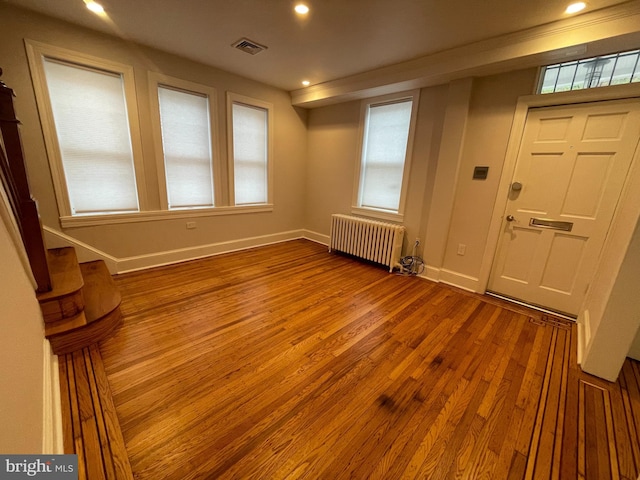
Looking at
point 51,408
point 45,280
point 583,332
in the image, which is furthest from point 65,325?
point 583,332

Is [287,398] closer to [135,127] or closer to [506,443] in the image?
[506,443]

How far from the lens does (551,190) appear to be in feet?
8.46

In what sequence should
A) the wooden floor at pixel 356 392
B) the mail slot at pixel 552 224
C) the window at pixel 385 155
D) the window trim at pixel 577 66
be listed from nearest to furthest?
the wooden floor at pixel 356 392
the window trim at pixel 577 66
the mail slot at pixel 552 224
the window at pixel 385 155

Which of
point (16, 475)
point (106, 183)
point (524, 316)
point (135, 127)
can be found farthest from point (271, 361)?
point (135, 127)

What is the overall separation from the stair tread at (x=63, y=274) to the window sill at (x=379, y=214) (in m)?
3.49

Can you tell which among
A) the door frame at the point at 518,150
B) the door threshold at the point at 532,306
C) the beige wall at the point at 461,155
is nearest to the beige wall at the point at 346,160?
the beige wall at the point at 461,155

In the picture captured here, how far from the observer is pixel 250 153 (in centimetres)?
413

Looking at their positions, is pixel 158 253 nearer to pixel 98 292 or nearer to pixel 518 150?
pixel 98 292

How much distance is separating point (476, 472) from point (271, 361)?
4.26 ft

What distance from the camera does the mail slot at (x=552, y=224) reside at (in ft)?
8.30

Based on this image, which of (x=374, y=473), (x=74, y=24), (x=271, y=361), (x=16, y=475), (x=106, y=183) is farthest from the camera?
(x=106, y=183)

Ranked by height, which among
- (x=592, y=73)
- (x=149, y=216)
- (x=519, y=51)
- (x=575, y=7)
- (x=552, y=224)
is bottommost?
(x=149, y=216)

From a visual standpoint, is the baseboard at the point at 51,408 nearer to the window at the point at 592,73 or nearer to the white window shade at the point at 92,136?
the white window shade at the point at 92,136

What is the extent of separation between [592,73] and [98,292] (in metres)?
5.00
